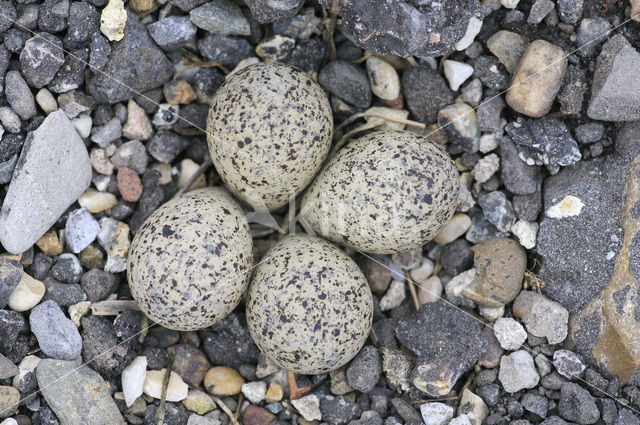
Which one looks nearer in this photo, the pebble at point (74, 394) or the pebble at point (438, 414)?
the pebble at point (74, 394)

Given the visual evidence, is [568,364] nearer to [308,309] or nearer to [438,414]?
[438,414]

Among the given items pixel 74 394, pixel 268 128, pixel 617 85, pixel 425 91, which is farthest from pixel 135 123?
pixel 617 85

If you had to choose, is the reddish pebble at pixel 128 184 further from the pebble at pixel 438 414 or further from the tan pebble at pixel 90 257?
the pebble at pixel 438 414

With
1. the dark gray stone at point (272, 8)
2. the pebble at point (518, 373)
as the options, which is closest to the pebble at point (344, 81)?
the dark gray stone at point (272, 8)

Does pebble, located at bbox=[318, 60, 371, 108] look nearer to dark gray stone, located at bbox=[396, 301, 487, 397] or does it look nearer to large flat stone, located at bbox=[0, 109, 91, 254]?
dark gray stone, located at bbox=[396, 301, 487, 397]

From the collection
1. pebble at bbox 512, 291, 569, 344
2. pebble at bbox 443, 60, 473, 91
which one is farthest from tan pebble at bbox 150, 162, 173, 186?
pebble at bbox 512, 291, 569, 344

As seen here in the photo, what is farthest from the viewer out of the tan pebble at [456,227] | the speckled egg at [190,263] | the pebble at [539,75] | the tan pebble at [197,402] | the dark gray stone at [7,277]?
the tan pebble at [456,227]
